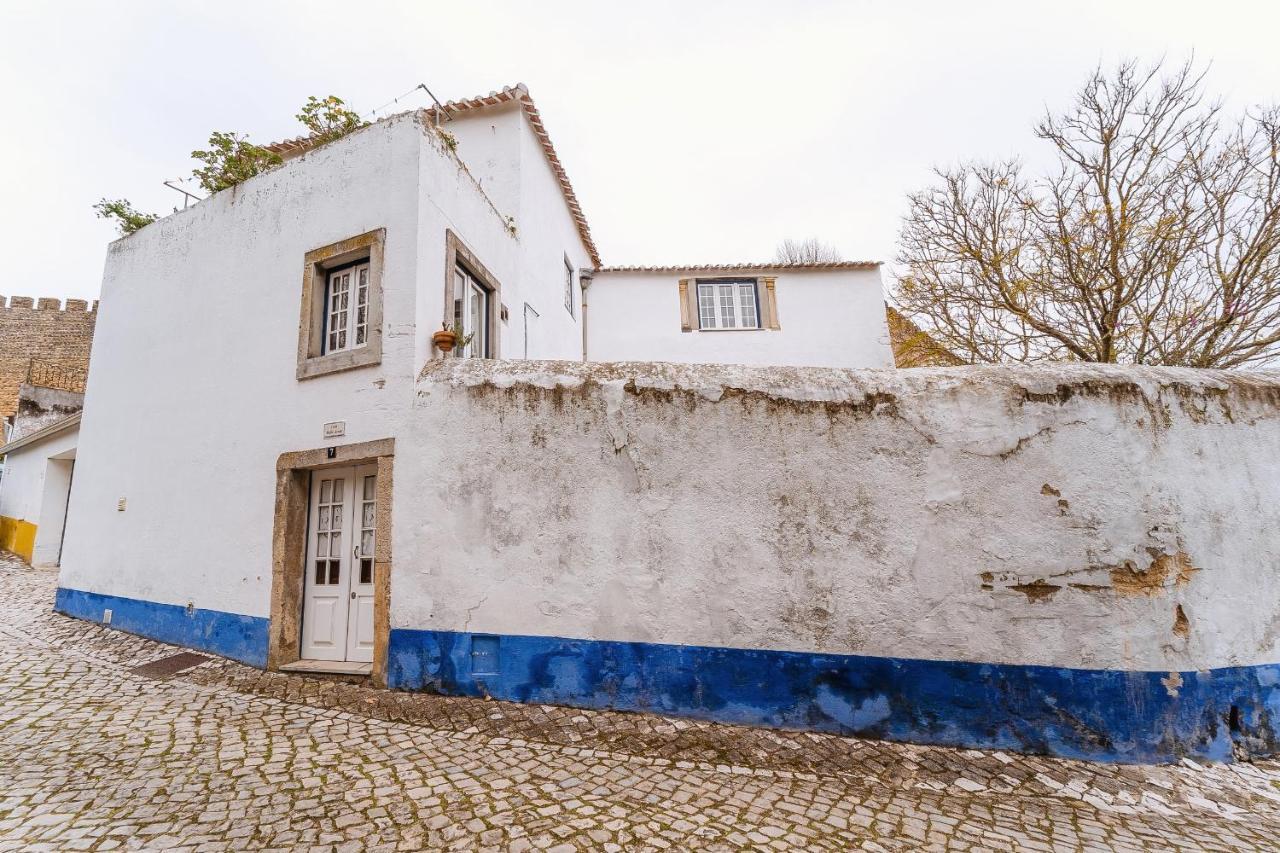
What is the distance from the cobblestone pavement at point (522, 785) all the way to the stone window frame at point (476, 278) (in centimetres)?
363

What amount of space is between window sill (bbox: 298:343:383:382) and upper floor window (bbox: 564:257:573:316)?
6053 millimetres

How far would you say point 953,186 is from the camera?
36.7 ft

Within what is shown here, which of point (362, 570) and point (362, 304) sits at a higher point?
point (362, 304)

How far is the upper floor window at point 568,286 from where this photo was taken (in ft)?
37.5

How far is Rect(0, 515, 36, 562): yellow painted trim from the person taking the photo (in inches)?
503

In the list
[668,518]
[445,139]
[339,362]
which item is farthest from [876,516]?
[445,139]

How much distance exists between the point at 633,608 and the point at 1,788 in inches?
151

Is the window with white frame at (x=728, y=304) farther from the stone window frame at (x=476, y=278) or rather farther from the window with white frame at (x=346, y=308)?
the window with white frame at (x=346, y=308)

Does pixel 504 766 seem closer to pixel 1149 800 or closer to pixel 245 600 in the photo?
pixel 245 600

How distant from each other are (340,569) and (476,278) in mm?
3520

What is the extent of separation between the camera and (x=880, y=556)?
4340 mm

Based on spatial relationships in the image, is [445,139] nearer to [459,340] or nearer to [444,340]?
[459,340]

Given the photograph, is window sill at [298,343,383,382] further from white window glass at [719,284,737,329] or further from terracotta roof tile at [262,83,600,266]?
white window glass at [719,284,737,329]

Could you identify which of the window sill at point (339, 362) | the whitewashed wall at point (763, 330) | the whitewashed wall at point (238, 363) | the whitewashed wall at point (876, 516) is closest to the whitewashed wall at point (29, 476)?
the whitewashed wall at point (238, 363)
